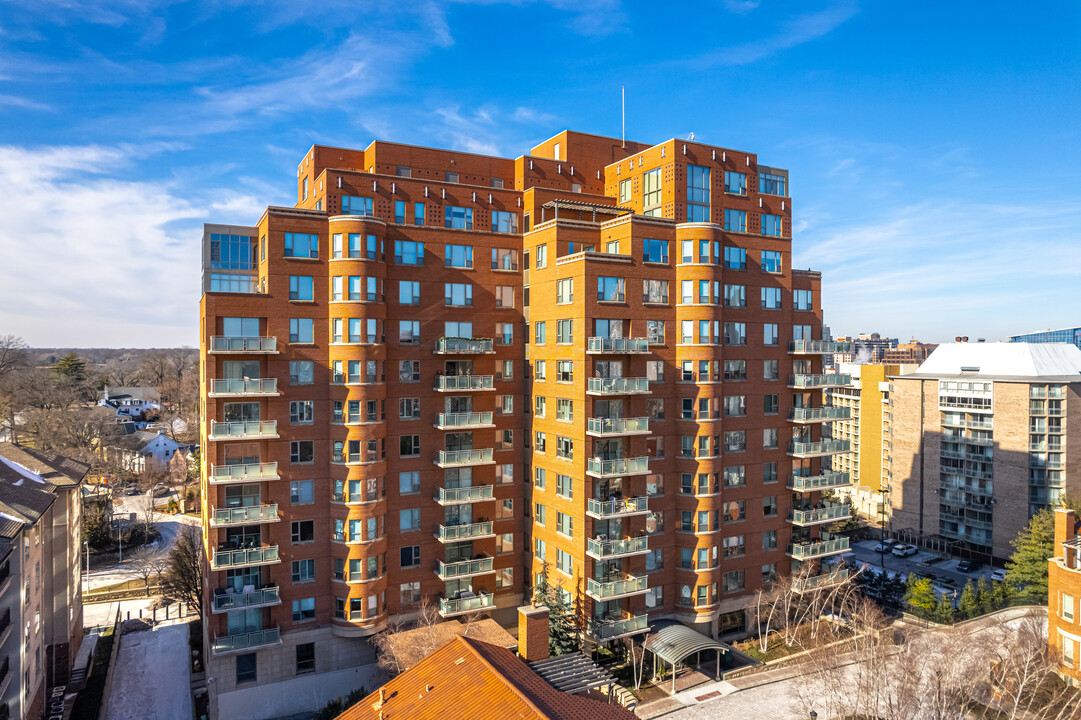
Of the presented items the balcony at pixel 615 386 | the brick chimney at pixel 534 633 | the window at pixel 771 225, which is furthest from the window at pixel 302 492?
the window at pixel 771 225

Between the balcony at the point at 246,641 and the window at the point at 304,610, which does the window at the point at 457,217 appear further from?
the balcony at the point at 246,641

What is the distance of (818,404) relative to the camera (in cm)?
4878

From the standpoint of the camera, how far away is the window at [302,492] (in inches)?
1545

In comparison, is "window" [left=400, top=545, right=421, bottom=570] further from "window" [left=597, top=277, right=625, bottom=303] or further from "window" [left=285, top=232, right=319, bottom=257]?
"window" [left=597, top=277, right=625, bottom=303]

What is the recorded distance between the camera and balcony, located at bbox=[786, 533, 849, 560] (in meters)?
45.9

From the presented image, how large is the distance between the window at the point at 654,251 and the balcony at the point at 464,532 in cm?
2041

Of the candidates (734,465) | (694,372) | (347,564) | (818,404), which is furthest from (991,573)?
(347,564)

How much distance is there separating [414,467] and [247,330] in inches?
522

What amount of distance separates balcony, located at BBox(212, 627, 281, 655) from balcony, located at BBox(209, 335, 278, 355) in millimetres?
16232

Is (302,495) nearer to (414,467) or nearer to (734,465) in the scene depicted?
(414,467)

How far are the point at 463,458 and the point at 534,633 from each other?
16.9 m

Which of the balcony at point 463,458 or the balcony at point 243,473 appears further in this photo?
the balcony at point 463,458

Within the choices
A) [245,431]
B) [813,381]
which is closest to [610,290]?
[813,381]

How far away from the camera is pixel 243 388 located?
37625 millimetres
